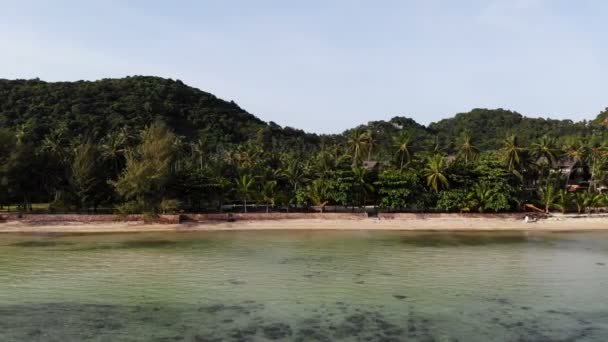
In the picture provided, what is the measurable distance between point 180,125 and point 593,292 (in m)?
111

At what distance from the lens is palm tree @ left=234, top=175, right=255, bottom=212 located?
5619 centimetres

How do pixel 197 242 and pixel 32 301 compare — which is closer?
pixel 32 301

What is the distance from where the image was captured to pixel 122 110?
112062 millimetres

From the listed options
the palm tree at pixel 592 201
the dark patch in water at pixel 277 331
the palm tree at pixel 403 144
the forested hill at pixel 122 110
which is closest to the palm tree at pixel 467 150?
the palm tree at pixel 403 144

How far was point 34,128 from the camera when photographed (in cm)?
8625

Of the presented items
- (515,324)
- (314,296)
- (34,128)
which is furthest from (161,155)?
(34,128)

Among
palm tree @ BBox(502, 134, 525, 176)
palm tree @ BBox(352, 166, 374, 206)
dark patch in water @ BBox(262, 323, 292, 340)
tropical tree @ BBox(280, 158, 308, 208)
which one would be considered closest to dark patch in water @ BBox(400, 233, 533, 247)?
palm tree @ BBox(352, 166, 374, 206)

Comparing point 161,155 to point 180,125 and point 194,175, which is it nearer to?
point 194,175

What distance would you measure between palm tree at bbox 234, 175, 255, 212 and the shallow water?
14.1 meters

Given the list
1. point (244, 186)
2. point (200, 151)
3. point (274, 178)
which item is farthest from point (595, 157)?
point (200, 151)

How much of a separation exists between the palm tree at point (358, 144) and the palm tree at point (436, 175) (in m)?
15.8

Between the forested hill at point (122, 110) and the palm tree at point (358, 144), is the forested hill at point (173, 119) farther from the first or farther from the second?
the palm tree at point (358, 144)

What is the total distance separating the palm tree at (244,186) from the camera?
5619cm

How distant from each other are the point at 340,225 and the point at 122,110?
254ft
